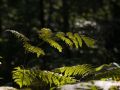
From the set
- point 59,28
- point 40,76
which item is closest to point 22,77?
point 40,76

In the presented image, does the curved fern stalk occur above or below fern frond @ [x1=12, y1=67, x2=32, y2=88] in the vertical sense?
above

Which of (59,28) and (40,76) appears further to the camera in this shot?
(59,28)

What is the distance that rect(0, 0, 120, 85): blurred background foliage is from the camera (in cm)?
988

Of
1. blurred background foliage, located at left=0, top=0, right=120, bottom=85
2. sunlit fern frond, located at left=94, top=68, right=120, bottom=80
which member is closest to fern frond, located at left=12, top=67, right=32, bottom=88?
sunlit fern frond, located at left=94, top=68, right=120, bottom=80

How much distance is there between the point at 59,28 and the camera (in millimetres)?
16281

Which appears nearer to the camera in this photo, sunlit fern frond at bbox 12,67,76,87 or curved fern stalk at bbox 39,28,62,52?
sunlit fern frond at bbox 12,67,76,87

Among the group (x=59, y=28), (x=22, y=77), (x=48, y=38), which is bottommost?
(x=22, y=77)

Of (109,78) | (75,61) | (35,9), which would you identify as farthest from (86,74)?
(35,9)

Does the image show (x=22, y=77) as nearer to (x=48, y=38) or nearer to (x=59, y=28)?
(x=48, y=38)

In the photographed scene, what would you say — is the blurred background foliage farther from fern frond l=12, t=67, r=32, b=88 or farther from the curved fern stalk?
fern frond l=12, t=67, r=32, b=88

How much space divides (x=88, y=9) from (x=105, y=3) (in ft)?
8.54

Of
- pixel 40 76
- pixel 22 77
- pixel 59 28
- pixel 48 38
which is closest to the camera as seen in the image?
pixel 22 77

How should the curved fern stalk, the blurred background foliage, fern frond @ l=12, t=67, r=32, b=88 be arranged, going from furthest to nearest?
the blurred background foliage, the curved fern stalk, fern frond @ l=12, t=67, r=32, b=88

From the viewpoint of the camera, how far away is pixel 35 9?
18.3 metres
